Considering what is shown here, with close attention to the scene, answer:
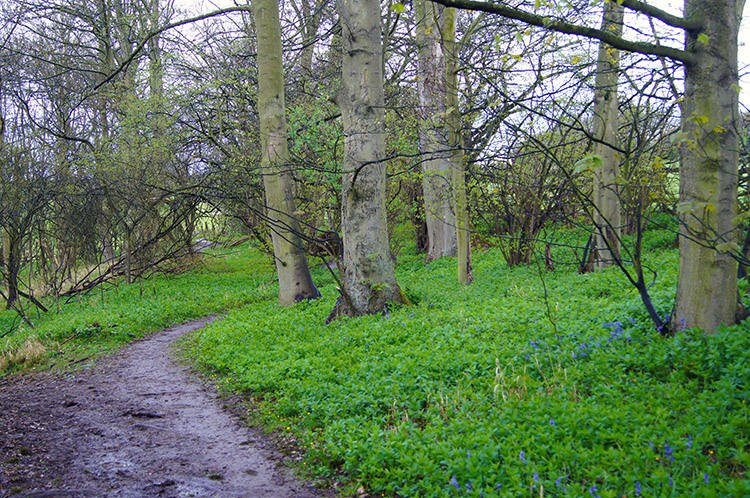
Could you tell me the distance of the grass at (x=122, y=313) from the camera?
9.06m

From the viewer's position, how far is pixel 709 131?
13.6 ft

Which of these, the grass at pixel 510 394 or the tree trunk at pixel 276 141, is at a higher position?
the tree trunk at pixel 276 141

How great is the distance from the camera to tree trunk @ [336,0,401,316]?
830 cm

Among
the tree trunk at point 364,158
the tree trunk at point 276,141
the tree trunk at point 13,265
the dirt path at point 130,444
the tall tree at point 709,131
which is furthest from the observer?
the tree trunk at point 13,265

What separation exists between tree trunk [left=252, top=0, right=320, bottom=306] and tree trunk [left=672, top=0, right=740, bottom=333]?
7.89 m

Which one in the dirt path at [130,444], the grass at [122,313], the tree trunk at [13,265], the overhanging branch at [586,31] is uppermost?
the overhanging branch at [586,31]

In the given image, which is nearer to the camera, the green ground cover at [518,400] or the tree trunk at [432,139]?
the green ground cover at [518,400]

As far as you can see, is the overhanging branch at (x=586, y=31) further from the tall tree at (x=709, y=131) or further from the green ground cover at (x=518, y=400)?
the green ground cover at (x=518, y=400)

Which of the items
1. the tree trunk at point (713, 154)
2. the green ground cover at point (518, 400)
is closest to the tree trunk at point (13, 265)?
the green ground cover at point (518, 400)

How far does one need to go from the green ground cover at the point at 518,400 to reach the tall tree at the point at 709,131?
42cm

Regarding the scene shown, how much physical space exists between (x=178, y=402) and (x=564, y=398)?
15.1 feet

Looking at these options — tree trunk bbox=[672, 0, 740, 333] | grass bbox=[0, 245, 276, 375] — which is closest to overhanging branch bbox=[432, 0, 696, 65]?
tree trunk bbox=[672, 0, 740, 333]

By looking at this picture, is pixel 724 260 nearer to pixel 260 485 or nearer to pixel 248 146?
pixel 260 485

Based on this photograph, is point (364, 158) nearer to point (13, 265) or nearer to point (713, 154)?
point (713, 154)
